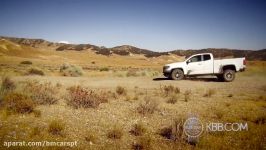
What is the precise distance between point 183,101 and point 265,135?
4.91m

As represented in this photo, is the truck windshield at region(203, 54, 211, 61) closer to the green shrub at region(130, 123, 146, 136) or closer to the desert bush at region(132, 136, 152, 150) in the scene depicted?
the green shrub at region(130, 123, 146, 136)

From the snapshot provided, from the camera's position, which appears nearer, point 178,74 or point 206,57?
point 206,57

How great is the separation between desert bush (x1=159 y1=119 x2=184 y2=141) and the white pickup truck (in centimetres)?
1284

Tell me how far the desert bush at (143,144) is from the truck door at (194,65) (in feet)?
45.6

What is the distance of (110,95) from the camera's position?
13203 millimetres

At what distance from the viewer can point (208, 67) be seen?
1977cm

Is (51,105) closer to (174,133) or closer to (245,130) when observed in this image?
(174,133)

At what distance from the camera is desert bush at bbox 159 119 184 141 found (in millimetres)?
6980

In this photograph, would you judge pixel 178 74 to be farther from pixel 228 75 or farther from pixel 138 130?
pixel 138 130

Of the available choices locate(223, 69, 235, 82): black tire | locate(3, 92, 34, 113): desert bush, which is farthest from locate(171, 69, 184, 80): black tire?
locate(3, 92, 34, 113): desert bush

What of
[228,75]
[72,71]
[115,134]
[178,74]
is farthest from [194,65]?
[115,134]

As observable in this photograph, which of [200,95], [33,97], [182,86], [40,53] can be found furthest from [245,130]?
[40,53]

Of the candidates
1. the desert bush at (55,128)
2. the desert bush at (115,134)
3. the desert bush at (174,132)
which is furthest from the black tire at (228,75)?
the desert bush at (55,128)

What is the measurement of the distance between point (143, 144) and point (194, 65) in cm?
1442
